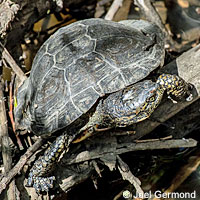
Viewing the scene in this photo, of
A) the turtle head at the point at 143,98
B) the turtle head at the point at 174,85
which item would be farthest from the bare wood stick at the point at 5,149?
the turtle head at the point at 174,85

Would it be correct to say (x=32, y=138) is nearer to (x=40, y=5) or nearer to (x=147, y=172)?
(x=147, y=172)

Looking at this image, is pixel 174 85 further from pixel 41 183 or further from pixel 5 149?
pixel 5 149

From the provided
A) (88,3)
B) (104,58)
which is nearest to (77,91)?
(104,58)

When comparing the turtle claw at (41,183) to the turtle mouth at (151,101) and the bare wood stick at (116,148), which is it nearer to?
the bare wood stick at (116,148)

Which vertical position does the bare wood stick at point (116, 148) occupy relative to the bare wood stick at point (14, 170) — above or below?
below

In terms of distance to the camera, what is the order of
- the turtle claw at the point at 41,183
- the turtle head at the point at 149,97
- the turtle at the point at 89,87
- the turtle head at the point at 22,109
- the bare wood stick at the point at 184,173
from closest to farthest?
the turtle head at the point at 149,97
the turtle at the point at 89,87
the turtle claw at the point at 41,183
the turtle head at the point at 22,109
the bare wood stick at the point at 184,173

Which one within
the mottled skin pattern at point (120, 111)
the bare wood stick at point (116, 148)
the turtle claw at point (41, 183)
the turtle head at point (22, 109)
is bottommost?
the bare wood stick at point (116, 148)
